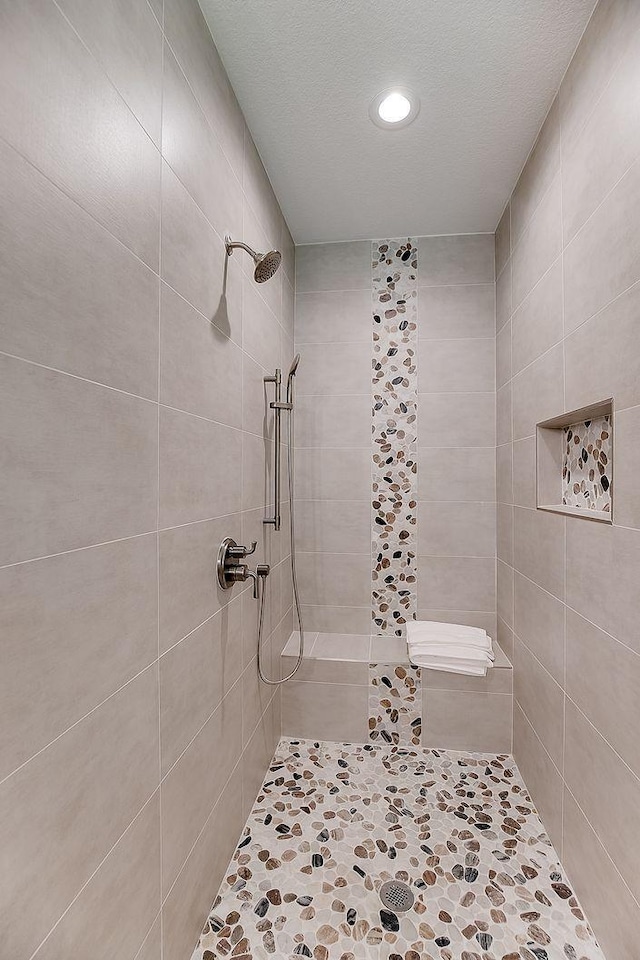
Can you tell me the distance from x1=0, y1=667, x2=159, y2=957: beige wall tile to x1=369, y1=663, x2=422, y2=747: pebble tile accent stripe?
4.97ft

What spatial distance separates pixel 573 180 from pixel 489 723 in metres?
2.29

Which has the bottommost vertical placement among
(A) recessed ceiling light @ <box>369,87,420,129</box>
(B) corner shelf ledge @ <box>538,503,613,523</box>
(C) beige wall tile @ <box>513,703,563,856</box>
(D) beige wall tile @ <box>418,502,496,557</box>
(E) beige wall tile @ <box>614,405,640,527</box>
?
(C) beige wall tile @ <box>513,703,563,856</box>

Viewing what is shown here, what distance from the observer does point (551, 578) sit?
6.18 feet

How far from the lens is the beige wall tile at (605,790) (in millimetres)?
1224

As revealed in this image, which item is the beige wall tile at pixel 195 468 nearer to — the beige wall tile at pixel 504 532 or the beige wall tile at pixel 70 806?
the beige wall tile at pixel 70 806

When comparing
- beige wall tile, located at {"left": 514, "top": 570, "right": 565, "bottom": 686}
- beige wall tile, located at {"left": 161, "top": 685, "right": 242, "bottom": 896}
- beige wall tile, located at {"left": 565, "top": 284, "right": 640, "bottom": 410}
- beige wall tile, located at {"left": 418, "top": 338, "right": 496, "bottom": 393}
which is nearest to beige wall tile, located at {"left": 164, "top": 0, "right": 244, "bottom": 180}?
beige wall tile, located at {"left": 565, "top": 284, "right": 640, "bottom": 410}

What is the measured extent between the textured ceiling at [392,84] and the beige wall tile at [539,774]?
2434 millimetres

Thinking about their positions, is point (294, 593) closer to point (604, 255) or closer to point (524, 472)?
point (524, 472)

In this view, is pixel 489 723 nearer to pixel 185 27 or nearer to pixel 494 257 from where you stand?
pixel 494 257

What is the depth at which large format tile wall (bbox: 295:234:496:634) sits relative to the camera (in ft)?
9.22

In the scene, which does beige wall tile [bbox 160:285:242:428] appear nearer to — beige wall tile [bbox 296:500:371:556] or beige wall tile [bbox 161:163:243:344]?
beige wall tile [bbox 161:163:243:344]

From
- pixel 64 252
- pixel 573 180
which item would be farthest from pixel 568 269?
pixel 64 252

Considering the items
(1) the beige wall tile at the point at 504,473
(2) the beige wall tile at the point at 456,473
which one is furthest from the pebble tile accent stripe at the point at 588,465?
(2) the beige wall tile at the point at 456,473

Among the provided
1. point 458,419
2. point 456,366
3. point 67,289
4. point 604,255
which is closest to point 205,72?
point 67,289
